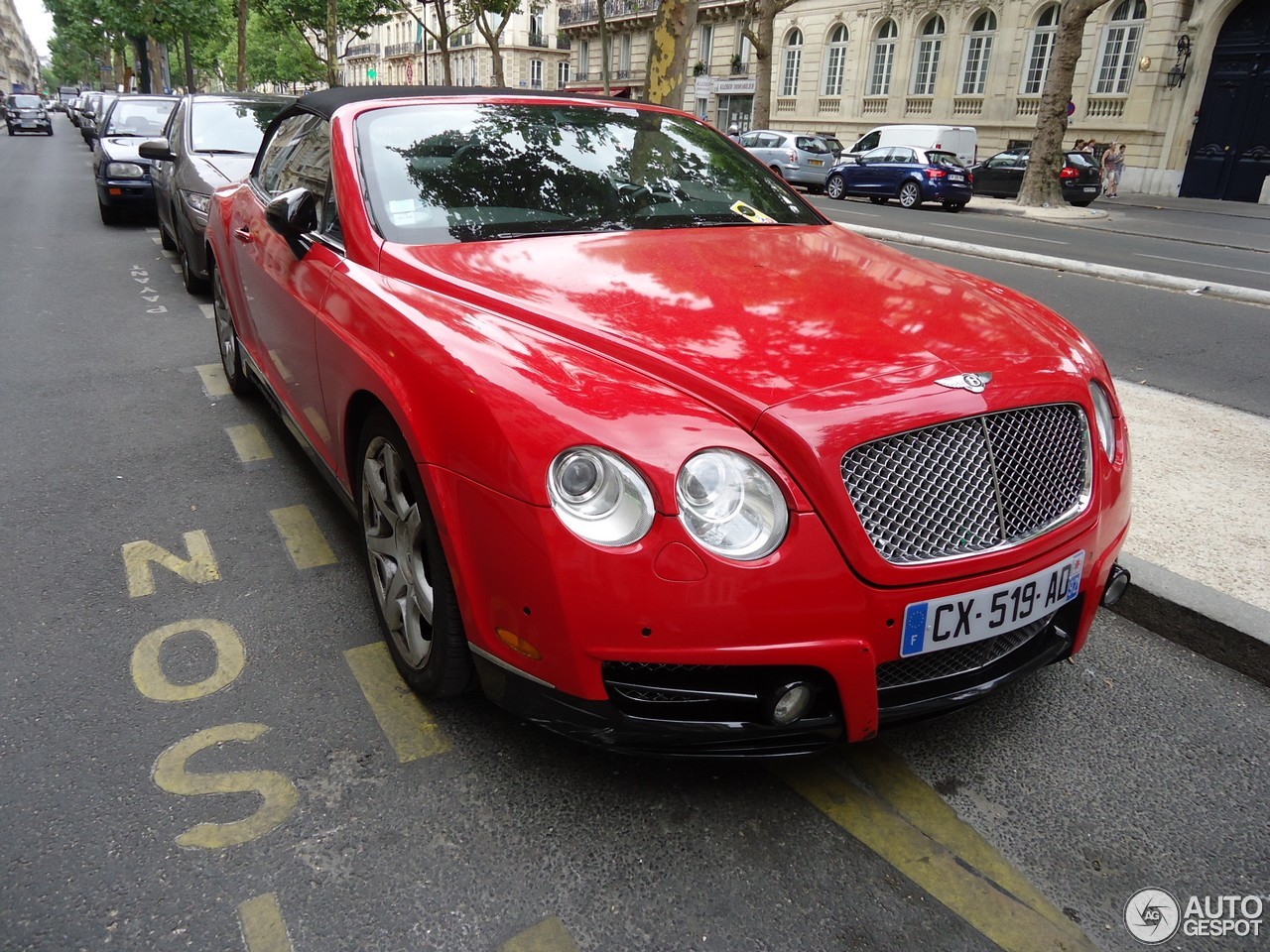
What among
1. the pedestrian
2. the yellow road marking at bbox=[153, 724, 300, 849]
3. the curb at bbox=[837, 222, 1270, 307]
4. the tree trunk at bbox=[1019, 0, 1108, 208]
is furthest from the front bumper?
the pedestrian

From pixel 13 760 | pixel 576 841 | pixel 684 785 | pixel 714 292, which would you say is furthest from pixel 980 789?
pixel 13 760

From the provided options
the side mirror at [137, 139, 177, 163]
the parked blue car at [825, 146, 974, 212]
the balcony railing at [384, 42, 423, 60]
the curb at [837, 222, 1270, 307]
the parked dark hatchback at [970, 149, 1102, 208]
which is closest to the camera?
the side mirror at [137, 139, 177, 163]

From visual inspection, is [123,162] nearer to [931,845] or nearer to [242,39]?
[931,845]

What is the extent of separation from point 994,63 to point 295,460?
112ft

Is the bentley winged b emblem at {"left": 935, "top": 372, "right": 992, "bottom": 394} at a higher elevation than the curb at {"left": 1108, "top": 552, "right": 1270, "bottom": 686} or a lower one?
higher

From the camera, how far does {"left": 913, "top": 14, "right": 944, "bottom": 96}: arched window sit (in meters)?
34.3

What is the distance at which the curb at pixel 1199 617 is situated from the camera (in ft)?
9.54

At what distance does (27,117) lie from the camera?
42.1 metres

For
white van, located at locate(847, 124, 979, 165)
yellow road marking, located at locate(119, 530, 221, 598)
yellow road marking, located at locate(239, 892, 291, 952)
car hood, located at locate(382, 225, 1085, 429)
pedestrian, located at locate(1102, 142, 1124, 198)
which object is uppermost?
car hood, located at locate(382, 225, 1085, 429)

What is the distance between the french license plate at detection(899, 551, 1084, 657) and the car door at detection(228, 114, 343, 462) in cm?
196

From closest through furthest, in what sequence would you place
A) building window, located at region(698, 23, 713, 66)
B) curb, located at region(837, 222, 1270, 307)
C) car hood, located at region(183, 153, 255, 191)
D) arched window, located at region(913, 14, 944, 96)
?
car hood, located at region(183, 153, 255, 191) < curb, located at region(837, 222, 1270, 307) < arched window, located at region(913, 14, 944, 96) < building window, located at region(698, 23, 713, 66)

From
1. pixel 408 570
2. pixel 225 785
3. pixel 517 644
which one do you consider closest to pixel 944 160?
pixel 408 570

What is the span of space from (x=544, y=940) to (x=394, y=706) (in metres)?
0.92

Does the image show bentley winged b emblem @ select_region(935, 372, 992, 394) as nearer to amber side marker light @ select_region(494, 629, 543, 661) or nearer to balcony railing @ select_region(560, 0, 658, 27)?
amber side marker light @ select_region(494, 629, 543, 661)
